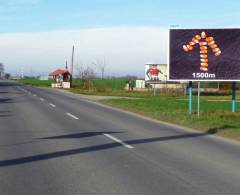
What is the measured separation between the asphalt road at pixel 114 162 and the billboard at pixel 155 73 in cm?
4628

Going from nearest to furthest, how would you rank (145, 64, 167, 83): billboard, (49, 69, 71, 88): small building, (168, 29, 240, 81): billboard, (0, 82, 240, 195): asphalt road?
(0, 82, 240, 195): asphalt road → (168, 29, 240, 81): billboard → (145, 64, 167, 83): billboard → (49, 69, 71, 88): small building

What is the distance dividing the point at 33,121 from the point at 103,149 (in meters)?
8.05

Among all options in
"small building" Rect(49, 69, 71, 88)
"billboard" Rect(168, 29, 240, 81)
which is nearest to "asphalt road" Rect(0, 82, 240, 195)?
"billboard" Rect(168, 29, 240, 81)

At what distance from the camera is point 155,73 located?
208ft

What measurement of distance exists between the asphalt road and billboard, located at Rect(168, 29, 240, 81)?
845cm

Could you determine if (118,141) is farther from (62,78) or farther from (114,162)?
(62,78)

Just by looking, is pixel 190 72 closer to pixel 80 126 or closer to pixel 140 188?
pixel 80 126

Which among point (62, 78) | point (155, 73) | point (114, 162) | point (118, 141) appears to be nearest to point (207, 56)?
point (118, 141)

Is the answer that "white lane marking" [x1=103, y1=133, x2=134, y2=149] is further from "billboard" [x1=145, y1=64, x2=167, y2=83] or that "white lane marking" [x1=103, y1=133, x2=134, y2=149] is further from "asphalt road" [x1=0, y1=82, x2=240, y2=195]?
"billboard" [x1=145, y1=64, x2=167, y2=83]

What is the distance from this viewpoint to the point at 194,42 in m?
25.3

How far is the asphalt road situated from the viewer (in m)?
7.99

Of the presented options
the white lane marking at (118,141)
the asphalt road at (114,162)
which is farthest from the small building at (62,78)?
the asphalt road at (114,162)

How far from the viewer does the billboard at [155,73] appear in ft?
208

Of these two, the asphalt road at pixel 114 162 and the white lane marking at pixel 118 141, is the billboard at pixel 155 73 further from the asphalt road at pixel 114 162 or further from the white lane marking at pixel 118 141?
the white lane marking at pixel 118 141
